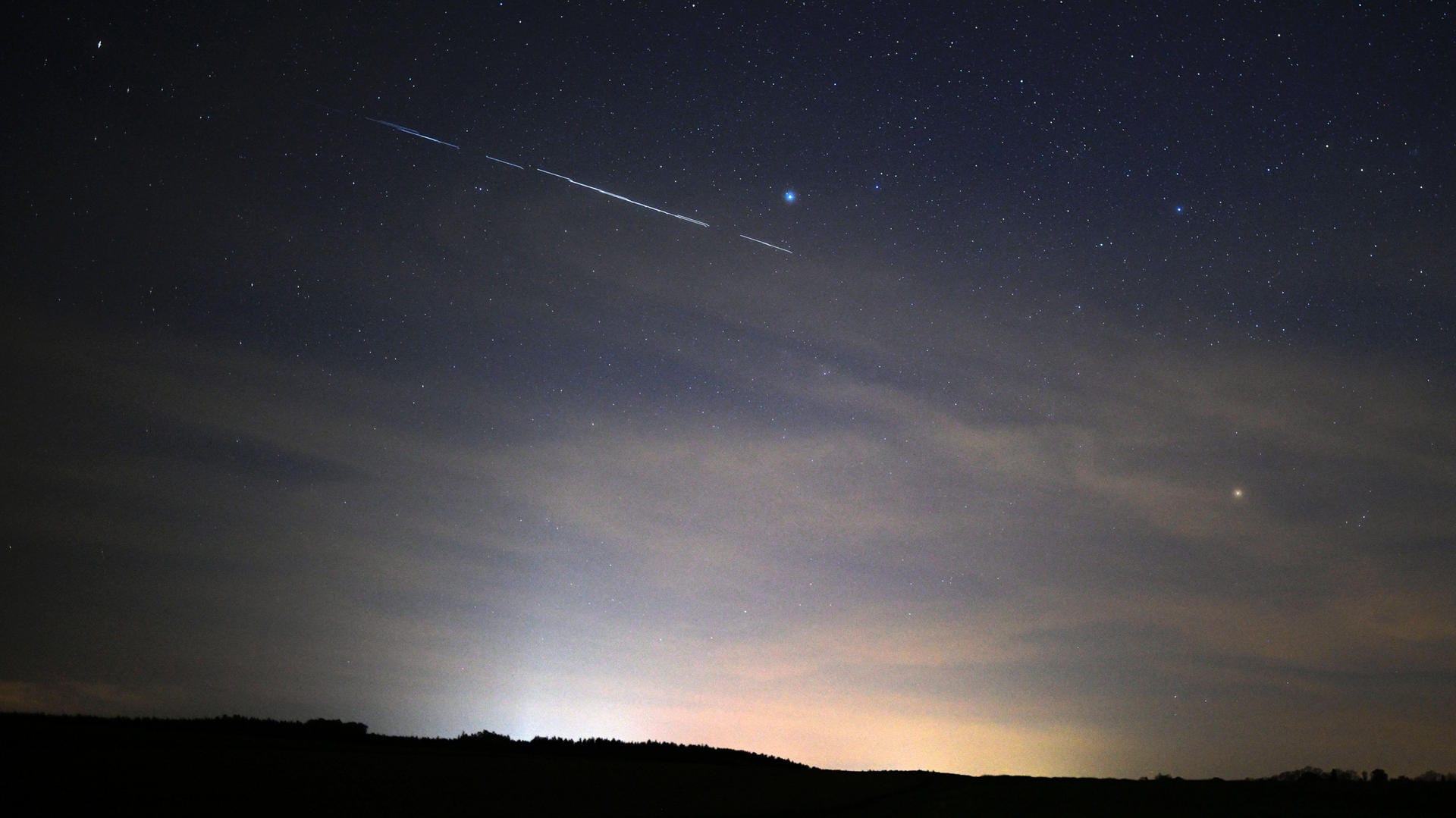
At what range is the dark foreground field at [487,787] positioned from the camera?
2338cm

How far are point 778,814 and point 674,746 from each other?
26.9 m

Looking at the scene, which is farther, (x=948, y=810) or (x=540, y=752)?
(x=540, y=752)

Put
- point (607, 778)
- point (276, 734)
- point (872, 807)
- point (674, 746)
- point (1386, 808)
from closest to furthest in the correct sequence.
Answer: point (1386, 808)
point (872, 807)
point (607, 778)
point (276, 734)
point (674, 746)

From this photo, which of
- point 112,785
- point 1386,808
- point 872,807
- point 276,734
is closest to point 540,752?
point 276,734

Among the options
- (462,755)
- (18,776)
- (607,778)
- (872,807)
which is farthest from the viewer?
(462,755)

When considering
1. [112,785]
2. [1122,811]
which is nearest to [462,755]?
[112,785]

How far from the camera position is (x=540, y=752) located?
4238 cm

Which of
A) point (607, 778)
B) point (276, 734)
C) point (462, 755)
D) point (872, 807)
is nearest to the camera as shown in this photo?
point (872, 807)

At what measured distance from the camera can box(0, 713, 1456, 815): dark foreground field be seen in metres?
23.4

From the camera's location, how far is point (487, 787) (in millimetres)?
28203

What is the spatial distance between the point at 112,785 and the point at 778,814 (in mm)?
15847

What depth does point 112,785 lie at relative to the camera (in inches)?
892

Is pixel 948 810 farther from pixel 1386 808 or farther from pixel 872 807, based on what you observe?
pixel 1386 808

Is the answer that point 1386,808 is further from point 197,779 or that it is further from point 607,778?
point 197,779
